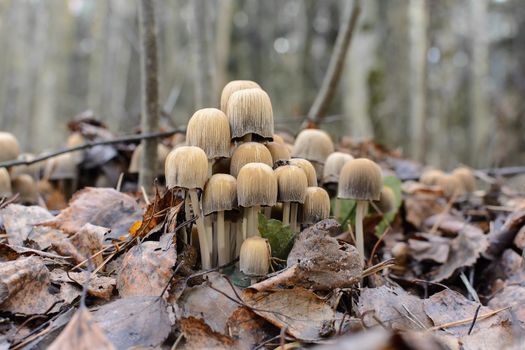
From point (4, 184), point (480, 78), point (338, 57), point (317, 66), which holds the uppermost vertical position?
point (317, 66)

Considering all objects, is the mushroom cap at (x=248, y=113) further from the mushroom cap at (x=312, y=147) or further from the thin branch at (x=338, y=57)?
the thin branch at (x=338, y=57)

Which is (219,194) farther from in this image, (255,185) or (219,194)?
(255,185)

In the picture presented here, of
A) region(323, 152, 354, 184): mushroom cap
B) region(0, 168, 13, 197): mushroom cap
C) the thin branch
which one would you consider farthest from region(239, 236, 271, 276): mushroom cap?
the thin branch

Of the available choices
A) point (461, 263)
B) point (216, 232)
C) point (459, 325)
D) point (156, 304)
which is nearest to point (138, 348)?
point (156, 304)

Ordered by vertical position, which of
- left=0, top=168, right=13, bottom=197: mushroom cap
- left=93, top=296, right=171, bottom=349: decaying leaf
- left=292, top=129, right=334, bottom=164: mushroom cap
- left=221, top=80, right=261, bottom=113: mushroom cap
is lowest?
left=93, top=296, right=171, bottom=349: decaying leaf

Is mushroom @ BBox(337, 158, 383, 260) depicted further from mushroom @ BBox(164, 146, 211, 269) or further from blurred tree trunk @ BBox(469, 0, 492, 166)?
blurred tree trunk @ BBox(469, 0, 492, 166)

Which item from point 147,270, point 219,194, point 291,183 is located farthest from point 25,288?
point 291,183
